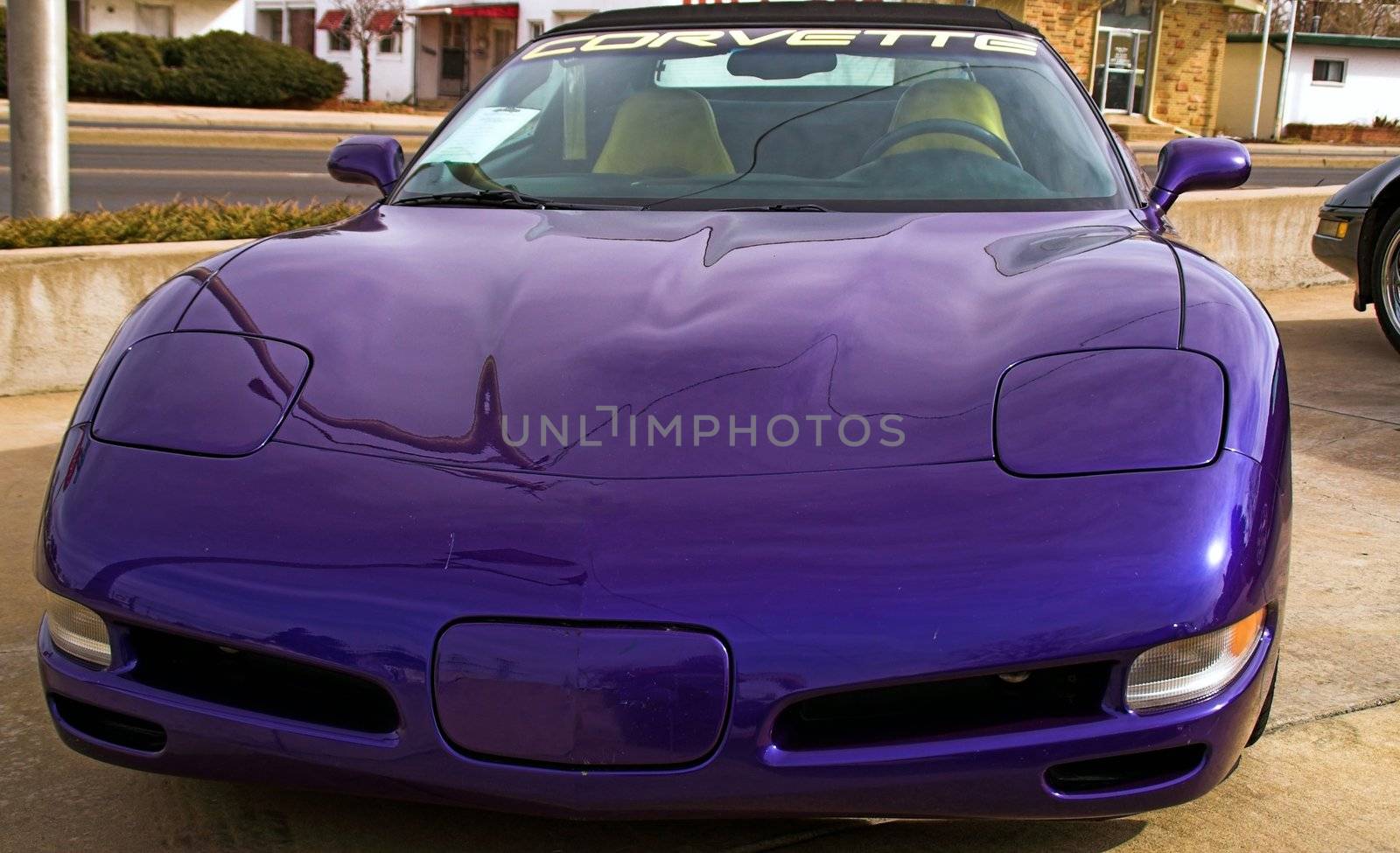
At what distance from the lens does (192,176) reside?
47.4 ft

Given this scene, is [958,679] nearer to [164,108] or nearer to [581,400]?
[581,400]

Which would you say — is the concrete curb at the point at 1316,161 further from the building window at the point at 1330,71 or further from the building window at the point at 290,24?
the building window at the point at 290,24

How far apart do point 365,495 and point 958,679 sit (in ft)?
2.78

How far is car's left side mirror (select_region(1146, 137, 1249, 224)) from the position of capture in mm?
3355

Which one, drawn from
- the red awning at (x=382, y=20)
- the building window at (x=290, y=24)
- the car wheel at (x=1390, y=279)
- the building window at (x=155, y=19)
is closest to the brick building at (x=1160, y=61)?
the red awning at (x=382, y=20)

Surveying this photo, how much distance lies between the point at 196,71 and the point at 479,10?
1155 centimetres

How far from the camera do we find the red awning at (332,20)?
41.0m

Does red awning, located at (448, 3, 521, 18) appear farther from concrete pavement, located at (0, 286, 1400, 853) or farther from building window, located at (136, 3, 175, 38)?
concrete pavement, located at (0, 286, 1400, 853)

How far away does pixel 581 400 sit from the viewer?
2.10 m

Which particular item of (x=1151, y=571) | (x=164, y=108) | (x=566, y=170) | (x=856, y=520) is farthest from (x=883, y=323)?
(x=164, y=108)

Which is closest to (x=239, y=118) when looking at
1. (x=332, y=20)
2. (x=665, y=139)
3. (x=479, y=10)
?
(x=479, y=10)

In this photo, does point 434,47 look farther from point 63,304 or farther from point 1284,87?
point 63,304

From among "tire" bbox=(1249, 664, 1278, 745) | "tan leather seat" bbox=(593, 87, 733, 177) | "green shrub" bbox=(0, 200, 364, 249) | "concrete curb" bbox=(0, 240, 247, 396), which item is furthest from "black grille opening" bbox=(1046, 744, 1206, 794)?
"concrete curb" bbox=(0, 240, 247, 396)

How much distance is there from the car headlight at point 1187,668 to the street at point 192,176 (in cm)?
945
